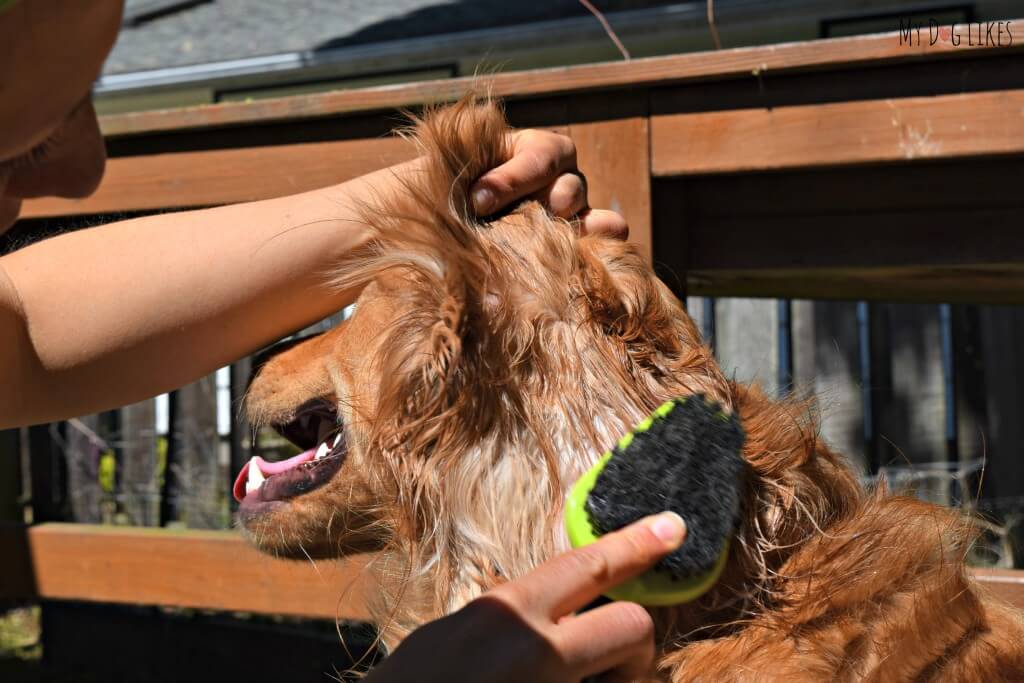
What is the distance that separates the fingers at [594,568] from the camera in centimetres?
118

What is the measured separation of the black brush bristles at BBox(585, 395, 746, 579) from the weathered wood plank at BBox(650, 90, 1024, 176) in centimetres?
102

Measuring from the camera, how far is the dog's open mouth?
1923 mm

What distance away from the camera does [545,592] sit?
3.88 feet

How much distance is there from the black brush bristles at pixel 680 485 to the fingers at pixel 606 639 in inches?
7.4

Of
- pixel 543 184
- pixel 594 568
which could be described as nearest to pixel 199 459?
pixel 543 184

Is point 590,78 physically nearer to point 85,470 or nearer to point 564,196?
point 564,196

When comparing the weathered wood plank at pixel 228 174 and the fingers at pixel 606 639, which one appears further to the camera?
the weathered wood plank at pixel 228 174

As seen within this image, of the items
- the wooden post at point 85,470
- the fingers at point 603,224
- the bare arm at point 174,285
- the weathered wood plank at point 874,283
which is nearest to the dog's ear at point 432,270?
the bare arm at point 174,285

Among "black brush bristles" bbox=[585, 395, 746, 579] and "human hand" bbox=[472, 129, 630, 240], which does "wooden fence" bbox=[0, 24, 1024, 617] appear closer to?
"human hand" bbox=[472, 129, 630, 240]

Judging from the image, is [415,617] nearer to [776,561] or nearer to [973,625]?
[776,561]

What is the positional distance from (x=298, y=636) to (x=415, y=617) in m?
4.26

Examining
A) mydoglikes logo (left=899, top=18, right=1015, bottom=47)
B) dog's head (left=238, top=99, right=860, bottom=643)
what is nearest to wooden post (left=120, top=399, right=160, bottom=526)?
dog's head (left=238, top=99, right=860, bottom=643)

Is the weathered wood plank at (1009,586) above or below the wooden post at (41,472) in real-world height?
above

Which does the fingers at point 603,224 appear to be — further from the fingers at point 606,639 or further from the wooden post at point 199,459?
the wooden post at point 199,459
